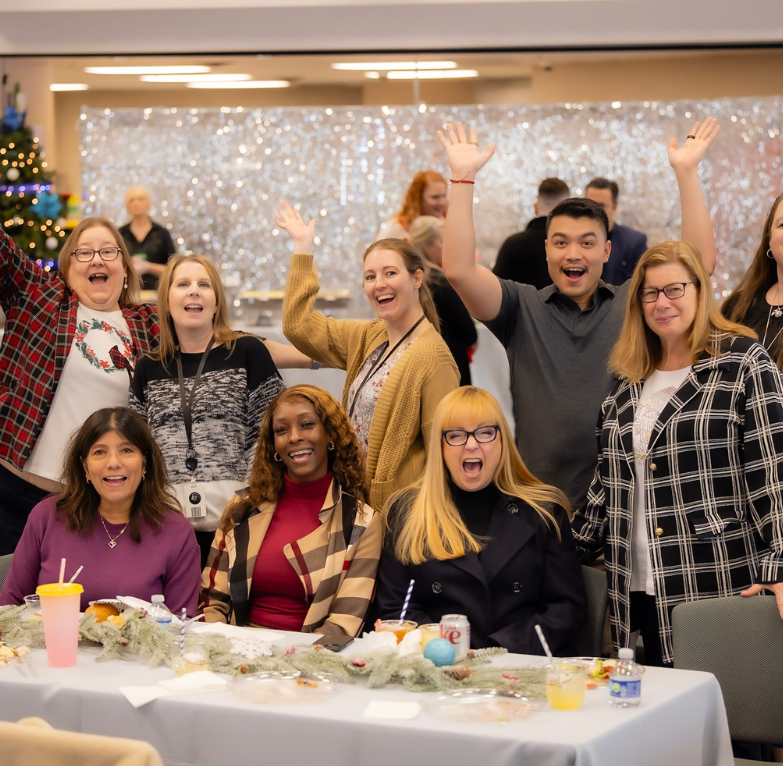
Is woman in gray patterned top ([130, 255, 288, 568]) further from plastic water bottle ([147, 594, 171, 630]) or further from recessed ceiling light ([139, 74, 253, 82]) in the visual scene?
recessed ceiling light ([139, 74, 253, 82])

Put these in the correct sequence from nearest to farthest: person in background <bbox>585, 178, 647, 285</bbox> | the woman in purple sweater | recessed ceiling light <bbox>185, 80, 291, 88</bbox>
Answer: the woman in purple sweater < person in background <bbox>585, 178, 647, 285</bbox> < recessed ceiling light <bbox>185, 80, 291, 88</bbox>

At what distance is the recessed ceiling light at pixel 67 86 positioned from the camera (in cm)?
882

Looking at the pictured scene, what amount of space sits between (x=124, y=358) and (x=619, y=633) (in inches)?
73.7

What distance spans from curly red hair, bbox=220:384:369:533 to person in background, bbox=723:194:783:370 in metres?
1.30

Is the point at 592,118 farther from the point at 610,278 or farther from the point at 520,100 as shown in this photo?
the point at 610,278

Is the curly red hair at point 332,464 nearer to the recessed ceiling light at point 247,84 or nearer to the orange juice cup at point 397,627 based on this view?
the orange juice cup at point 397,627

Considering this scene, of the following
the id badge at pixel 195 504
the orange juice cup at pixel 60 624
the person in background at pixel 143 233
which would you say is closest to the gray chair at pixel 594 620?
the id badge at pixel 195 504

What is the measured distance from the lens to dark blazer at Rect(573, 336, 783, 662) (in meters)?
2.70

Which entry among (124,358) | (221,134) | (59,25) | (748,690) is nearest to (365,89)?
(221,134)

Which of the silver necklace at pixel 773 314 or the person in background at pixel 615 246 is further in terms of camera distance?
the person in background at pixel 615 246

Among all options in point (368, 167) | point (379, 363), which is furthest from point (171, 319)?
point (368, 167)

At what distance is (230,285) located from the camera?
8.21m

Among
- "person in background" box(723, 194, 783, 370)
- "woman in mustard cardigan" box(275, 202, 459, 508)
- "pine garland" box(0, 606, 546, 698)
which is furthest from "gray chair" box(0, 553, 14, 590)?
"person in background" box(723, 194, 783, 370)

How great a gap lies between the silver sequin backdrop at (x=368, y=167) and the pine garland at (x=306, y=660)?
5.72 meters
